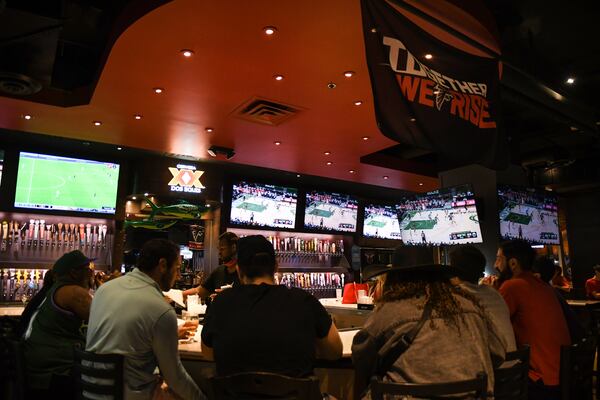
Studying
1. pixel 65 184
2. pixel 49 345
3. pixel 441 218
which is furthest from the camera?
pixel 65 184

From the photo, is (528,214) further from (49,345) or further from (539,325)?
(49,345)

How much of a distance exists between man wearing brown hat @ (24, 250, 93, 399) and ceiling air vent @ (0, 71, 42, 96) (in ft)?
6.96

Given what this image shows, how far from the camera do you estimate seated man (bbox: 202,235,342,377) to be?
2121mm

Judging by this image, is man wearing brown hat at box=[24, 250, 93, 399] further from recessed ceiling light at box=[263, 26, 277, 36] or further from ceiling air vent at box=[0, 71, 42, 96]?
recessed ceiling light at box=[263, 26, 277, 36]

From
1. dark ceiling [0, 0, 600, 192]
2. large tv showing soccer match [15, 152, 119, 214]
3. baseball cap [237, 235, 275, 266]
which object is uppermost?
dark ceiling [0, 0, 600, 192]

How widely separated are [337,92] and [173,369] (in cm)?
317

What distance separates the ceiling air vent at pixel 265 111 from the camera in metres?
5.05

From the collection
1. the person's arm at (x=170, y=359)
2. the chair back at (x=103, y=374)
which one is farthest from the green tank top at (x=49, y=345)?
the person's arm at (x=170, y=359)

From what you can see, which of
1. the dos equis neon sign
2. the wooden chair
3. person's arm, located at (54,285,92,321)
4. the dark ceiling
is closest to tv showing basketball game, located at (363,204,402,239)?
the dark ceiling

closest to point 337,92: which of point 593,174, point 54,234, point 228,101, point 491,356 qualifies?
point 228,101

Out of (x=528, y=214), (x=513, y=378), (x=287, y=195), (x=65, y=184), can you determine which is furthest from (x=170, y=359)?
(x=287, y=195)

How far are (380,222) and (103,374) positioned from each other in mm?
8566

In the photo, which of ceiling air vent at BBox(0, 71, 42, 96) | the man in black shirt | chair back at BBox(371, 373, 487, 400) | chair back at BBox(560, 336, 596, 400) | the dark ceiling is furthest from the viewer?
the man in black shirt

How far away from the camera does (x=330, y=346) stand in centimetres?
233
